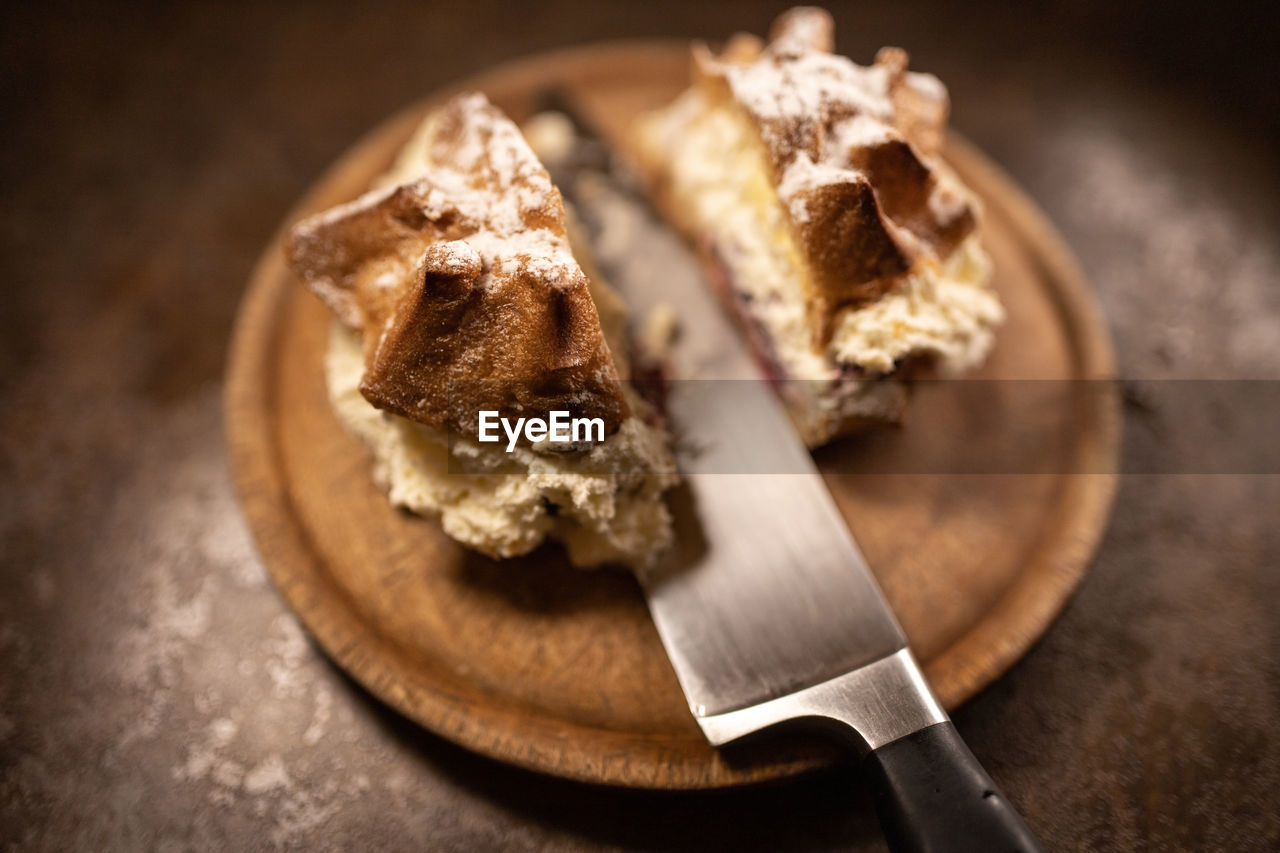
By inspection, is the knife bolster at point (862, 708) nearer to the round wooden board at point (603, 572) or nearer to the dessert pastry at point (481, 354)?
the round wooden board at point (603, 572)

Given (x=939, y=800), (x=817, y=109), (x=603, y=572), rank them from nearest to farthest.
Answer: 1. (x=939, y=800)
2. (x=817, y=109)
3. (x=603, y=572)

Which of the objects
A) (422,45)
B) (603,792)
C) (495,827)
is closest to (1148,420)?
(603,792)

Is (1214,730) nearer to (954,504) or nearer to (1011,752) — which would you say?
(1011,752)

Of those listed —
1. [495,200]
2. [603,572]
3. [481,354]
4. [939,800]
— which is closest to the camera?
[939,800]

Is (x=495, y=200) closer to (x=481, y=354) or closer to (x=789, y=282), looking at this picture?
(x=481, y=354)

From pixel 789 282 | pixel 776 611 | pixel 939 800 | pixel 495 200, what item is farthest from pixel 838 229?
pixel 939 800

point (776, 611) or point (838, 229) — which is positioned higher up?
point (838, 229)

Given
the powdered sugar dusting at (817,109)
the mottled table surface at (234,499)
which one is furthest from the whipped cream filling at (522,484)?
the powdered sugar dusting at (817,109)
